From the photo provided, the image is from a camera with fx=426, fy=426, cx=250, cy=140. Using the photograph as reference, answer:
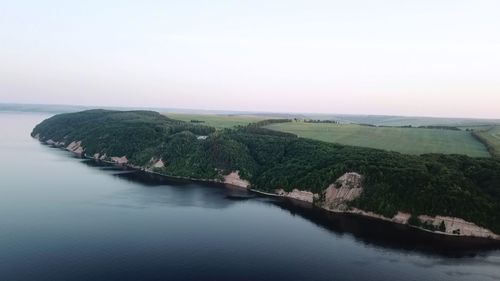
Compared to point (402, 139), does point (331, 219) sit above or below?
below

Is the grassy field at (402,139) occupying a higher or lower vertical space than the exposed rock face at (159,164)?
higher

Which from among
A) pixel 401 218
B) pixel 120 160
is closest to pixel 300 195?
pixel 401 218

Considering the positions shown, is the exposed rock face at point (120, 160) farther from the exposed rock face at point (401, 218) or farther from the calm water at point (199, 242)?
the exposed rock face at point (401, 218)

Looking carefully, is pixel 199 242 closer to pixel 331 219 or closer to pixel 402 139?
pixel 331 219

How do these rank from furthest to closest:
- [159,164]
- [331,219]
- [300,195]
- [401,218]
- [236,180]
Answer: [159,164]
[236,180]
[300,195]
[331,219]
[401,218]

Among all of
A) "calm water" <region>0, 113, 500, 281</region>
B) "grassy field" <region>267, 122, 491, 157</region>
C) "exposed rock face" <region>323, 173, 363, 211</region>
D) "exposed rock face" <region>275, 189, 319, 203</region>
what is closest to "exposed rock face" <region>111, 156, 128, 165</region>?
"calm water" <region>0, 113, 500, 281</region>

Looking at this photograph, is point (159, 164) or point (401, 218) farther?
point (159, 164)

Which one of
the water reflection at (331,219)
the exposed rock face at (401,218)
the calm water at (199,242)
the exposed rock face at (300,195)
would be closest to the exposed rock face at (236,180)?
the water reflection at (331,219)
